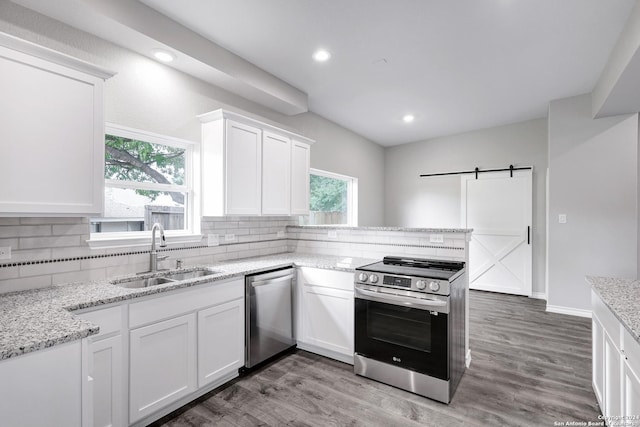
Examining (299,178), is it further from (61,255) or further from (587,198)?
(587,198)

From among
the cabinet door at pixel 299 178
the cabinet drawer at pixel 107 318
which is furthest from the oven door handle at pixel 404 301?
the cabinet drawer at pixel 107 318

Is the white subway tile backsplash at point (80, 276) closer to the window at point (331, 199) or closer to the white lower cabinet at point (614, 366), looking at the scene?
the window at point (331, 199)

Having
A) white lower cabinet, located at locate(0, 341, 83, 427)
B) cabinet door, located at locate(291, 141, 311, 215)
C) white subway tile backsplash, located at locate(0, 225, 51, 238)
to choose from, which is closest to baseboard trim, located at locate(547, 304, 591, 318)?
cabinet door, located at locate(291, 141, 311, 215)

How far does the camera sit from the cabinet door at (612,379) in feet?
5.38

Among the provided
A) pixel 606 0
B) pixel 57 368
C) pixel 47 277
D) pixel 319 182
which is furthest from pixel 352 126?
pixel 57 368

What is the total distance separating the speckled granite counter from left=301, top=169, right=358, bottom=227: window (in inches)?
109

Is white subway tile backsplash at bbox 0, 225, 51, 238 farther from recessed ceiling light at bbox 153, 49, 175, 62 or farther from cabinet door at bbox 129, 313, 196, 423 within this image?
recessed ceiling light at bbox 153, 49, 175, 62

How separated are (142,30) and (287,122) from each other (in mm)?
2084

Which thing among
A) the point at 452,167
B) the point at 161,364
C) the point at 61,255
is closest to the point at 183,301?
the point at 161,364

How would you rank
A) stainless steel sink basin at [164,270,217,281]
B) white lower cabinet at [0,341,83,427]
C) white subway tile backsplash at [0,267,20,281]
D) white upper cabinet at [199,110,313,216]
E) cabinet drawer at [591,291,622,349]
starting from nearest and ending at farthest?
white lower cabinet at [0,341,83,427]
cabinet drawer at [591,291,622,349]
white subway tile backsplash at [0,267,20,281]
stainless steel sink basin at [164,270,217,281]
white upper cabinet at [199,110,313,216]

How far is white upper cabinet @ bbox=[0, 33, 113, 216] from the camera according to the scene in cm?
166

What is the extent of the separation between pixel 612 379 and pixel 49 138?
3.41 meters

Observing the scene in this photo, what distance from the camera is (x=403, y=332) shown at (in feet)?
8.07

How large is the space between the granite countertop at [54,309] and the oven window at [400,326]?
3.50 feet
